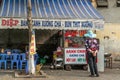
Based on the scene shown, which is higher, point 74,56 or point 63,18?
point 63,18

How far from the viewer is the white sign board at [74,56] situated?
18.3m

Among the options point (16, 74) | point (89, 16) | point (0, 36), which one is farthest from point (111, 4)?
Result: point (16, 74)

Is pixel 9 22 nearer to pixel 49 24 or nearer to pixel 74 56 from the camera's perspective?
pixel 49 24

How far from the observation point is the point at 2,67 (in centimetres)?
1839

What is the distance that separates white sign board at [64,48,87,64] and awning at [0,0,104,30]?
1056 millimetres

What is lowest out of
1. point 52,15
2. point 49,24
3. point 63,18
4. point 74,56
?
point 74,56

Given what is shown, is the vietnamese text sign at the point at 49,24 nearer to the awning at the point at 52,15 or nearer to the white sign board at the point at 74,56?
the awning at the point at 52,15

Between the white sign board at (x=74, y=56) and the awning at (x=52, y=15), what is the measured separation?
1.06 meters

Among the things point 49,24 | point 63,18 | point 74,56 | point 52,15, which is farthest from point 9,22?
point 74,56

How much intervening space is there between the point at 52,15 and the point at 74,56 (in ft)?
6.64

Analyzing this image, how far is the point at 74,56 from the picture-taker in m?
18.3

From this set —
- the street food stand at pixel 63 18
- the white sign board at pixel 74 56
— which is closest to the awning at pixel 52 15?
the street food stand at pixel 63 18

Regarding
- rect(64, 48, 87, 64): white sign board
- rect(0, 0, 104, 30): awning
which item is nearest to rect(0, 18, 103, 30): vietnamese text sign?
rect(0, 0, 104, 30): awning

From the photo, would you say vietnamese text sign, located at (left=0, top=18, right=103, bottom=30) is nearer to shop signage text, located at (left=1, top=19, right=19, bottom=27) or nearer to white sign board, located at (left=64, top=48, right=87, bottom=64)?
shop signage text, located at (left=1, top=19, right=19, bottom=27)
